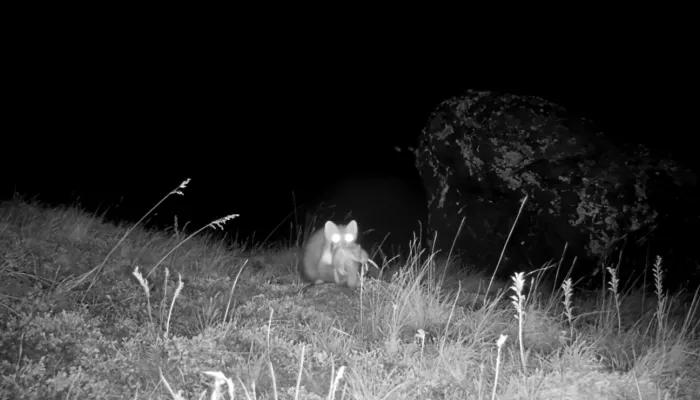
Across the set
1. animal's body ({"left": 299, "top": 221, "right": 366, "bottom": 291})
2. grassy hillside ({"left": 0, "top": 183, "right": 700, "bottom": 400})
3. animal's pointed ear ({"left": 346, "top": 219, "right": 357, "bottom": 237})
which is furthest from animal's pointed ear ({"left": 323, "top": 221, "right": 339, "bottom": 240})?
grassy hillside ({"left": 0, "top": 183, "right": 700, "bottom": 400})

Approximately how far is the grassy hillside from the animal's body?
0.18m

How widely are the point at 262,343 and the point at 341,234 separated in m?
1.83

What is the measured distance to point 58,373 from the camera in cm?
247

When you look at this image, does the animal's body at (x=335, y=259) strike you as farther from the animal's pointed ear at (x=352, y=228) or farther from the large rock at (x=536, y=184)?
the large rock at (x=536, y=184)

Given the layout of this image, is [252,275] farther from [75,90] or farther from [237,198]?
[75,90]

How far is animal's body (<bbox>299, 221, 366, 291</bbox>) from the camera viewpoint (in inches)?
185

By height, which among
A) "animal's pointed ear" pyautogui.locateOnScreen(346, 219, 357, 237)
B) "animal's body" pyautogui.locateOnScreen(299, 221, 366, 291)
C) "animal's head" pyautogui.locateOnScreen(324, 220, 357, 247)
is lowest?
"animal's body" pyautogui.locateOnScreen(299, 221, 366, 291)

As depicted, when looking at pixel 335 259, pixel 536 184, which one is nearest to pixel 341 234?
pixel 335 259

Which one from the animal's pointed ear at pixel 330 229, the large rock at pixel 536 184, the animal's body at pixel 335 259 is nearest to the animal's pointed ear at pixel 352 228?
the animal's body at pixel 335 259

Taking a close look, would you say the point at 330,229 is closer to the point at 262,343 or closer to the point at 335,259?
the point at 335,259

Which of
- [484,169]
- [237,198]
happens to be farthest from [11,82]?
[484,169]

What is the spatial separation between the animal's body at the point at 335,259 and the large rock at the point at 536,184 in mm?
2713

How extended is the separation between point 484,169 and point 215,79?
6551 mm

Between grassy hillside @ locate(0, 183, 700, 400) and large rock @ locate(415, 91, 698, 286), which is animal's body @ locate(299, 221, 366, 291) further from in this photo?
large rock @ locate(415, 91, 698, 286)
